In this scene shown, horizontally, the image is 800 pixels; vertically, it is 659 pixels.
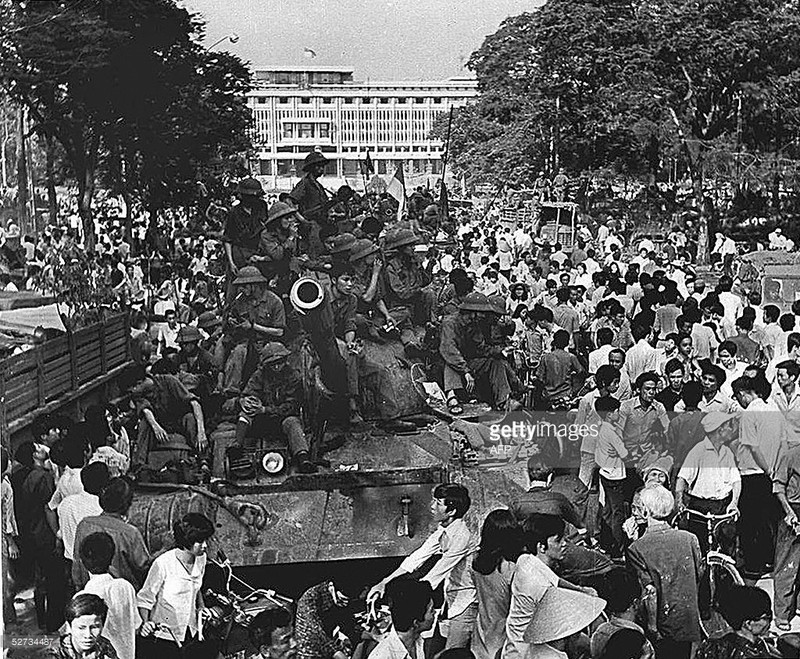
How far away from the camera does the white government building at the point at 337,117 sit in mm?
8273

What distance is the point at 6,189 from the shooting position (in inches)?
327

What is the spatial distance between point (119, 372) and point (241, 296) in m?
1.02

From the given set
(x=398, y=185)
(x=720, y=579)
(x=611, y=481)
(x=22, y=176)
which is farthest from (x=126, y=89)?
(x=720, y=579)

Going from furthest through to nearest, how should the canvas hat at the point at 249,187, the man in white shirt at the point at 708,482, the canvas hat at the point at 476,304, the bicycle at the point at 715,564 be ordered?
the canvas hat at the point at 476,304, the canvas hat at the point at 249,187, the man in white shirt at the point at 708,482, the bicycle at the point at 715,564

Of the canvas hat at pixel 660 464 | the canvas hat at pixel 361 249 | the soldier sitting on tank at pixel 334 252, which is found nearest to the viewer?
the canvas hat at pixel 660 464

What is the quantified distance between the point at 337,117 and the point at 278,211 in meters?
0.80

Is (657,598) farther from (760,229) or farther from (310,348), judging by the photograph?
(760,229)

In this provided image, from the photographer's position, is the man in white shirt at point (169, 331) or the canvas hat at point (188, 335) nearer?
the canvas hat at point (188, 335)

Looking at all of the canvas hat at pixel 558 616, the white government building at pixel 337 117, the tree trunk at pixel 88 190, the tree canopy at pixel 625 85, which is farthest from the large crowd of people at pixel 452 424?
the tree canopy at pixel 625 85

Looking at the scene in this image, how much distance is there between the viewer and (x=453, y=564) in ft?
18.1

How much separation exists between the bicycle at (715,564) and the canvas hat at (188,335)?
3.58 m

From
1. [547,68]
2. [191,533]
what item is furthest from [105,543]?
[547,68]

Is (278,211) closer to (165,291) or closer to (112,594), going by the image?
(165,291)
